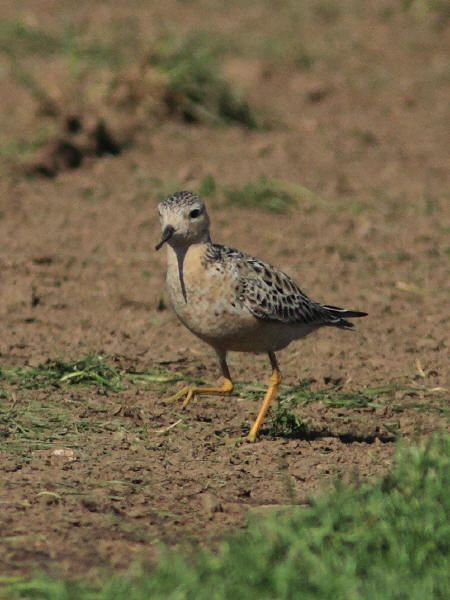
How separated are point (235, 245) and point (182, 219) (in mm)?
3962

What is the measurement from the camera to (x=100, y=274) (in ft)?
34.1

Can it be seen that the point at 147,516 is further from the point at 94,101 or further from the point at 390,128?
the point at 390,128

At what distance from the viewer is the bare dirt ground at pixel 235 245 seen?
6.27 meters

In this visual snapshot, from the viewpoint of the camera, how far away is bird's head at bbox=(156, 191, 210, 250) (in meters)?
7.16

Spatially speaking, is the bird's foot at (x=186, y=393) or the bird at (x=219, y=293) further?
the bird's foot at (x=186, y=393)

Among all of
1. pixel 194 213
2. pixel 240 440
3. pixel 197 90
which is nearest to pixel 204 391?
pixel 240 440

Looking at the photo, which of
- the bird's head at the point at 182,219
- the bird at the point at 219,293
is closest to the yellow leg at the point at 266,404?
the bird at the point at 219,293

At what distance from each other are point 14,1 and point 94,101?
19.4 ft

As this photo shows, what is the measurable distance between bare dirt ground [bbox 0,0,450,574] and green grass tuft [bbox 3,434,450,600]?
0.41 m

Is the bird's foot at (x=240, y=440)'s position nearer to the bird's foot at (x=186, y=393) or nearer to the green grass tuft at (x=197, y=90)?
the bird's foot at (x=186, y=393)

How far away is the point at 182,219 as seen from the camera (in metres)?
7.17

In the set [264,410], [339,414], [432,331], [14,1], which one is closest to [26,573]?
[264,410]

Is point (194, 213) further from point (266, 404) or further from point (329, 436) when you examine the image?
point (329, 436)

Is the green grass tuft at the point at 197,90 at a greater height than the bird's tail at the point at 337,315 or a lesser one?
greater
